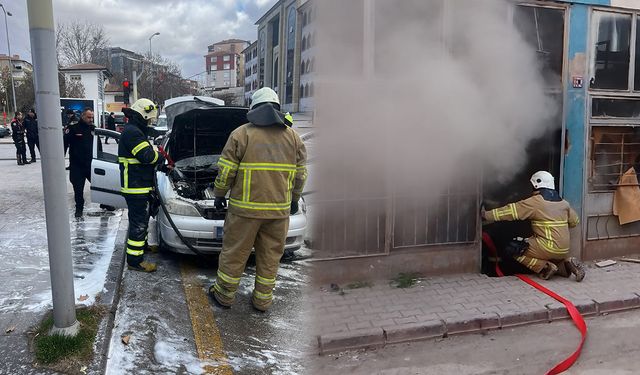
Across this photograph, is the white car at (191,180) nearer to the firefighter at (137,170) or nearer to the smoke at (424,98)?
the firefighter at (137,170)

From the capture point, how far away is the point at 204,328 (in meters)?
3.68

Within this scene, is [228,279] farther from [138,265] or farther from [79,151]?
[79,151]

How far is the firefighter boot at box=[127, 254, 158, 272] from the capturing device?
4730 millimetres

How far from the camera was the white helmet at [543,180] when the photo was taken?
5547 millimetres

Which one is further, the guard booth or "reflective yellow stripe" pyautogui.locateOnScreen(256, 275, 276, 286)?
the guard booth

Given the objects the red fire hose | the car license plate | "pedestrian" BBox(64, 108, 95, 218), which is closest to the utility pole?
the car license plate

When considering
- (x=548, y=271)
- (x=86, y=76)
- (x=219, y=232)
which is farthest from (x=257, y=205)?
(x=86, y=76)

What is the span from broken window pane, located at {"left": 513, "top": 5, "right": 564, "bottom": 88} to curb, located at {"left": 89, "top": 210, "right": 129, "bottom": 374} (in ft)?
15.7

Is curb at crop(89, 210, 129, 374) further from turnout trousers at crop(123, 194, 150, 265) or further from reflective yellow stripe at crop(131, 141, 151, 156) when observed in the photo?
reflective yellow stripe at crop(131, 141, 151, 156)

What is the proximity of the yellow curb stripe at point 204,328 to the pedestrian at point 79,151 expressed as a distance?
9.25 ft

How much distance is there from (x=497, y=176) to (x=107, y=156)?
15.1 feet

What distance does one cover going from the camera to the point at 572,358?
3840 mm

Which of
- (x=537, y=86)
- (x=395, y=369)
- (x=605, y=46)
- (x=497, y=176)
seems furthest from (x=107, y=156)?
(x=605, y=46)

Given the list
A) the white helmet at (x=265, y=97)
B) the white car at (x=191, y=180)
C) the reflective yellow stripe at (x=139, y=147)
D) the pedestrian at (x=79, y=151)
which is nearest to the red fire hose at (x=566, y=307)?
the white car at (x=191, y=180)
